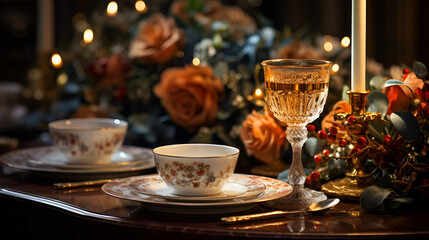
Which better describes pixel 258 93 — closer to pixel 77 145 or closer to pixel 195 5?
pixel 77 145

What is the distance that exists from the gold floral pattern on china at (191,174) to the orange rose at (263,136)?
11.0 inches

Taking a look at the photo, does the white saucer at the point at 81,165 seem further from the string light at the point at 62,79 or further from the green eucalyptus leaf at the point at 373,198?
the string light at the point at 62,79

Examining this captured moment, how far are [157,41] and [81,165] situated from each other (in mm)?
549

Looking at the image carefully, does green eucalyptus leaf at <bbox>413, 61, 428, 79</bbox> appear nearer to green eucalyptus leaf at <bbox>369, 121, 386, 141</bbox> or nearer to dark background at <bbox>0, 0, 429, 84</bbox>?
green eucalyptus leaf at <bbox>369, 121, 386, 141</bbox>

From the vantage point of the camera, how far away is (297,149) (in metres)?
0.91

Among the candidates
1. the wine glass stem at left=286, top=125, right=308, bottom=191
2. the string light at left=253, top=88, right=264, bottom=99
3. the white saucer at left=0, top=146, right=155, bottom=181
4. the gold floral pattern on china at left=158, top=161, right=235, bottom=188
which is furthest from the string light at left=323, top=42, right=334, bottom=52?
the gold floral pattern on china at left=158, top=161, right=235, bottom=188

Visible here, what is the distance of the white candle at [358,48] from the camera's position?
909 mm

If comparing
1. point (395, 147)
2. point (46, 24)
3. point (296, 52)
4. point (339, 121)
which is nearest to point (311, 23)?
point (46, 24)

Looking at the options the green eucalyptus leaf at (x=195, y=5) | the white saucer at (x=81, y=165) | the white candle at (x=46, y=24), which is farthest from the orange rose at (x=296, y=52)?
the white candle at (x=46, y=24)

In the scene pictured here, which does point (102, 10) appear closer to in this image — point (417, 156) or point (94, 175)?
point (94, 175)

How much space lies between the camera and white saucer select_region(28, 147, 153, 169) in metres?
1.10

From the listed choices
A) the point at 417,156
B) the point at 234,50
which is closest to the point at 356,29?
the point at 417,156

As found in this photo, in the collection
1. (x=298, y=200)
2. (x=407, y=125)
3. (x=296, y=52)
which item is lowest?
(x=298, y=200)

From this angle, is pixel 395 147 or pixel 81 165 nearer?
pixel 395 147
